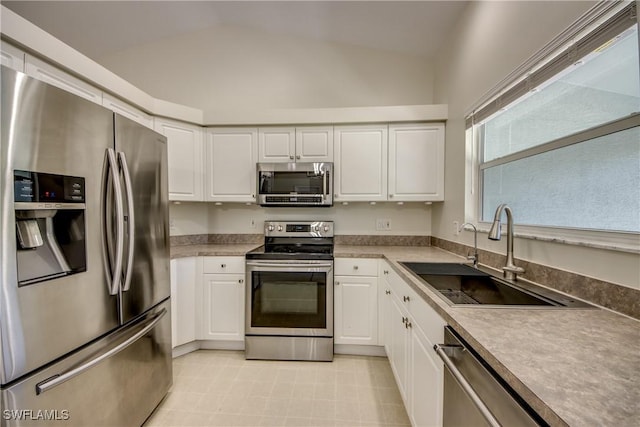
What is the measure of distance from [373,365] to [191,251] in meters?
1.83

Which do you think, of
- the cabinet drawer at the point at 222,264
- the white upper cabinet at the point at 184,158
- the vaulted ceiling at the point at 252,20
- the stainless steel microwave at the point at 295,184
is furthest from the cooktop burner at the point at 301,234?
the vaulted ceiling at the point at 252,20

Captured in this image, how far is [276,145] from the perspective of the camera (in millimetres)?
2521

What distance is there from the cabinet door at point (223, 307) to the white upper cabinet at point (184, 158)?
803 millimetres

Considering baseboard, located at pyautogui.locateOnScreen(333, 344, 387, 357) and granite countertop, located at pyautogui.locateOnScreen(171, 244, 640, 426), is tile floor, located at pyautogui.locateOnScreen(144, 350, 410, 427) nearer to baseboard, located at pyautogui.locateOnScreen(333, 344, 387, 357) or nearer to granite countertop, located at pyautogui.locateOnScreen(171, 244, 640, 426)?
baseboard, located at pyautogui.locateOnScreen(333, 344, 387, 357)

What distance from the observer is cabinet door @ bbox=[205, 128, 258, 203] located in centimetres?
254

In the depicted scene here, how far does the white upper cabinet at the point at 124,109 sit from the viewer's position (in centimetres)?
190

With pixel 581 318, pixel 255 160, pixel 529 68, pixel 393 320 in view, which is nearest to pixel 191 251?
pixel 255 160

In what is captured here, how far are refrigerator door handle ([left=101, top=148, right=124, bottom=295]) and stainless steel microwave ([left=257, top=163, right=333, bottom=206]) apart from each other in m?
1.30

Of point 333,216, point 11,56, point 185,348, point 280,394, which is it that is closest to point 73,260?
point 11,56

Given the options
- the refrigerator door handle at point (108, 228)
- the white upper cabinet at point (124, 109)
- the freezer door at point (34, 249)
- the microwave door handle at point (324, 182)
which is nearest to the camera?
the freezer door at point (34, 249)

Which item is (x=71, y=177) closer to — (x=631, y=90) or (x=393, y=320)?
(x=393, y=320)

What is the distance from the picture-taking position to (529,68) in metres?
1.30

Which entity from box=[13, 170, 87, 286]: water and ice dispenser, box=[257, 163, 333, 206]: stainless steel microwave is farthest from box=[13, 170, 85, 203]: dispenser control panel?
box=[257, 163, 333, 206]: stainless steel microwave

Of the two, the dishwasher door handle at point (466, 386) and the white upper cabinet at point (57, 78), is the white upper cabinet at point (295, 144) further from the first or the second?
the dishwasher door handle at point (466, 386)
